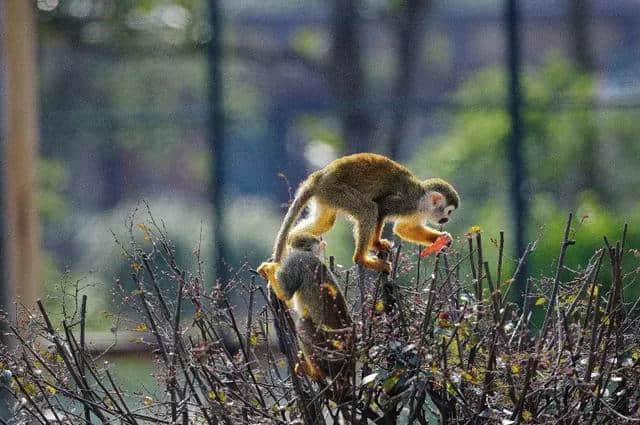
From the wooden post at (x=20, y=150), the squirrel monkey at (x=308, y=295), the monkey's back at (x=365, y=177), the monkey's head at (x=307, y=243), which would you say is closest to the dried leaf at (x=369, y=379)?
the squirrel monkey at (x=308, y=295)

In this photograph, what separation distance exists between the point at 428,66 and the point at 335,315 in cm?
262

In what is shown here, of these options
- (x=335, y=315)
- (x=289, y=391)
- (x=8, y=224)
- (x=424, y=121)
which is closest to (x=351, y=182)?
(x=335, y=315)

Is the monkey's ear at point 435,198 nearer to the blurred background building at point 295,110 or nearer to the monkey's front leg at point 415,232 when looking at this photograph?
the monkey's front leg at point 415,232

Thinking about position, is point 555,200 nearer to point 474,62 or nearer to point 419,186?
point 474,62

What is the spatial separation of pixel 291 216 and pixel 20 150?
7.16 ft

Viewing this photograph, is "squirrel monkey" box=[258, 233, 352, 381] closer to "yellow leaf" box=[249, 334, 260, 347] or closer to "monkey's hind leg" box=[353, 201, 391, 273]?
"yellow leaf" box=[249, 334, 260, 347]

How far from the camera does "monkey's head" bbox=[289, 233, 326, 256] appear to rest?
227 cm

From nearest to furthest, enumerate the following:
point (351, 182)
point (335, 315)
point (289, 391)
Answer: point (289, 391) < point (335, 315) < point (351, 182)

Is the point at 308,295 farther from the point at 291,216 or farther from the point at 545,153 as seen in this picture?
the point at 545,153

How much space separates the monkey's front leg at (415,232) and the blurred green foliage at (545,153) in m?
1.47

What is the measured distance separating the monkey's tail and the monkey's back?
2cm

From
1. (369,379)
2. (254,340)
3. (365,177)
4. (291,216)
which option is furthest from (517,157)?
(369,379)

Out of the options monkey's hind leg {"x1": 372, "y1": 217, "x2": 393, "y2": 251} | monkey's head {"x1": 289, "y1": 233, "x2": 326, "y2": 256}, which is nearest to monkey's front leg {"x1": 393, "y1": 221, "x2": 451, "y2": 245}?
monkey's hind leg {"x1": 372, "y1": 217, "x2": 393, "y2": 251}

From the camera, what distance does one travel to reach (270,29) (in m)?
4.42
